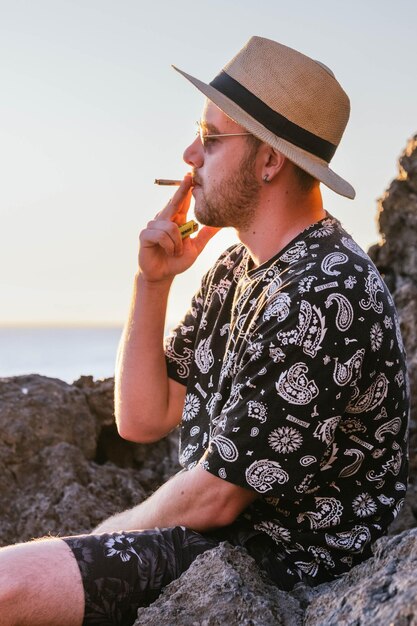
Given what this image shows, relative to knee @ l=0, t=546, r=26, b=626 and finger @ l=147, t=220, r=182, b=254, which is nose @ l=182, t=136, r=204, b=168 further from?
knee @ l=0, t=546, r=26, b=626

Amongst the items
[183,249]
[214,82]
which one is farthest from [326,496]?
[214,82]

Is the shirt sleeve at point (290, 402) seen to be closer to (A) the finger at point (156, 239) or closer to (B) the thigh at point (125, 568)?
(B) the thigh at point (125, 568)

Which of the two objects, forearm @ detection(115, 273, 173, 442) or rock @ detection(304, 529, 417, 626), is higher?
forearm @ detection(115, 273, 173, 442)

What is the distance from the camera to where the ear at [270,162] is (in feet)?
11.8

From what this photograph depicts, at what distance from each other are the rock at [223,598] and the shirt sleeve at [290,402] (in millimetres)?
255

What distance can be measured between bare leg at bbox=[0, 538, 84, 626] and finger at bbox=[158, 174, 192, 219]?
1.63 m

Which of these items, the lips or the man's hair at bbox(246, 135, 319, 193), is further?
the lips

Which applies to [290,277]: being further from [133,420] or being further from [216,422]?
[133,420]

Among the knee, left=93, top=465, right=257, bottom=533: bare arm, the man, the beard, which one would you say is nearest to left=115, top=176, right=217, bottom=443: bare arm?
the man

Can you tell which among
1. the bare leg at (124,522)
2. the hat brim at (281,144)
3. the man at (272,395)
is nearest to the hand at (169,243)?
the man at (272,395)

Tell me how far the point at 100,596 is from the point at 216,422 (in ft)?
2.38

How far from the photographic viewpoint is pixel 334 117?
3689mm

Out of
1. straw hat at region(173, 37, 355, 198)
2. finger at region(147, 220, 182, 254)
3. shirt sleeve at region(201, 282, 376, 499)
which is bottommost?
shirt sleeve at region(201, 282, 376, 499)

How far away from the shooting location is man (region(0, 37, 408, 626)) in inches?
120
